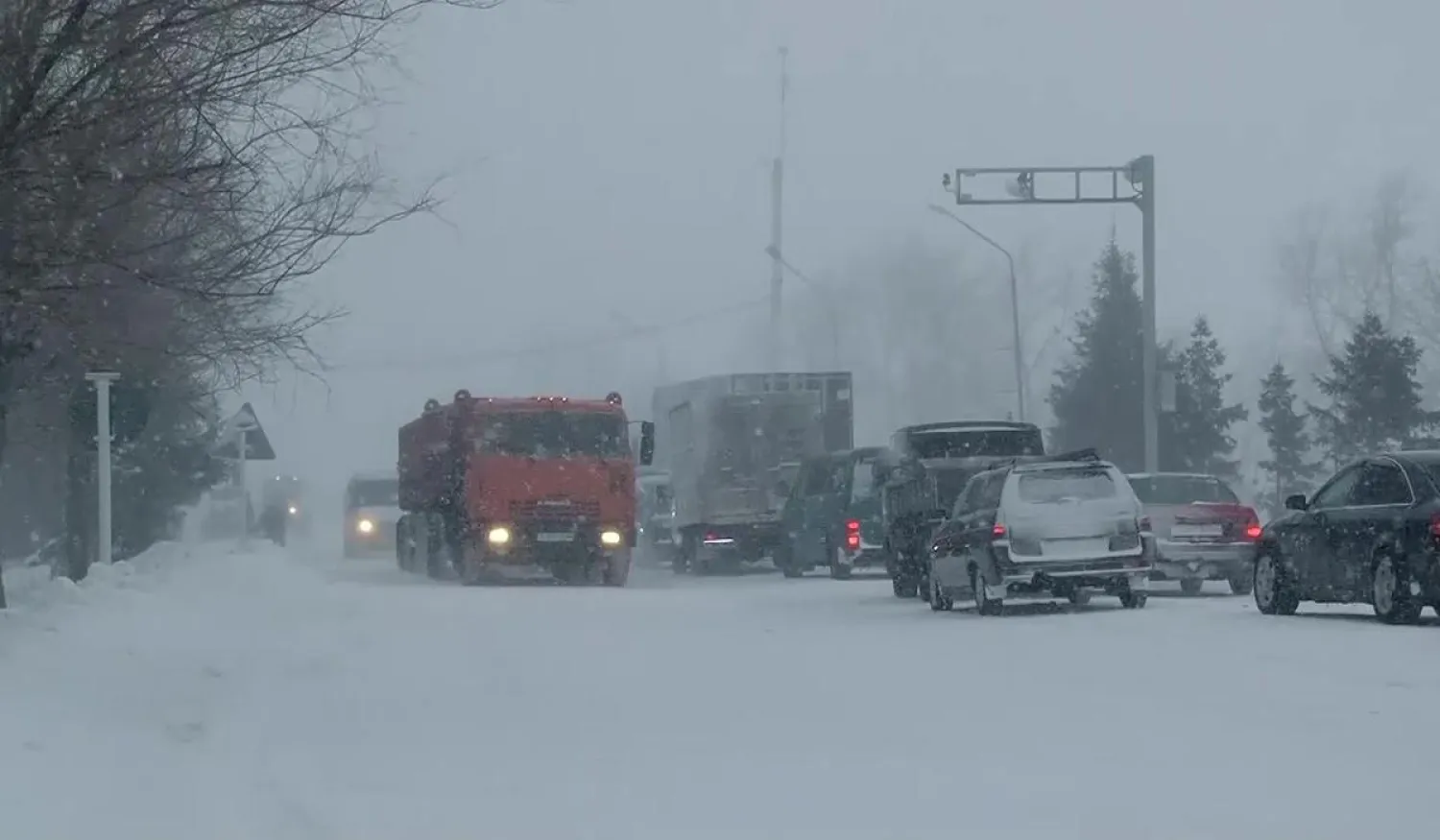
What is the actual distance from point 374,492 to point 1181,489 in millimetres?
29183

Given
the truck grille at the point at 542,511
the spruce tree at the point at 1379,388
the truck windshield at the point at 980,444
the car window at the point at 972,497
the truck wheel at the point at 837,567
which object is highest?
the spruce tree at the point at 1379,388

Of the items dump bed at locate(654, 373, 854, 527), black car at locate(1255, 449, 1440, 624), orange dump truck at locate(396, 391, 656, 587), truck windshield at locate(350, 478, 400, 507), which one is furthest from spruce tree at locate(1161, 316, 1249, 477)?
black car at locate(1255, 449, 1440, 624)

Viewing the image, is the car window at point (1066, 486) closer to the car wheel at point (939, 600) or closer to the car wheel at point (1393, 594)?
the car wheel at point (939, 600)

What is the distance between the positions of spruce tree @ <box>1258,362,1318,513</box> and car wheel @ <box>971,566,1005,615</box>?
31.1m

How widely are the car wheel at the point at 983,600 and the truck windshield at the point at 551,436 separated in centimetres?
1088

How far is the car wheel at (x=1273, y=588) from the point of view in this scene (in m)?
19.7

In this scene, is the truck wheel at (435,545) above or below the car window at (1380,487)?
below

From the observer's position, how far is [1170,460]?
5478 cm

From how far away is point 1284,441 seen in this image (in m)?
51.3

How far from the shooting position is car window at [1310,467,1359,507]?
1900 cm

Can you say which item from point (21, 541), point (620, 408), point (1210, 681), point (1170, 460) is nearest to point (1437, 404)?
point (1170, 460)

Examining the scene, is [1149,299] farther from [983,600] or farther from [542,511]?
[983,600]

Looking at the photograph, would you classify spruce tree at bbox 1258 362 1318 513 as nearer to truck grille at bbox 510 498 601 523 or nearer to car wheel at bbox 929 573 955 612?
truck grille at bbox 510 498 601 523

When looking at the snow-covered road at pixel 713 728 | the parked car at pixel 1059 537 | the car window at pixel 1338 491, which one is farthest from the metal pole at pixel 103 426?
the car window at pixel 1338 491
